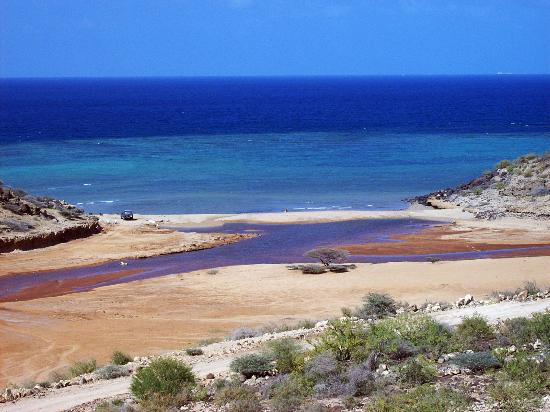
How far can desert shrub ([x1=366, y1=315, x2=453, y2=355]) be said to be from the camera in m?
12.3

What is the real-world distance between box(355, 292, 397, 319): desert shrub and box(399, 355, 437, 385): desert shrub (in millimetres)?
5440

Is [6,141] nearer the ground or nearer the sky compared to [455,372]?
nearer the sky

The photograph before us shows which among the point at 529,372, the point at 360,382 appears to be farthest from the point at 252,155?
the point at 529,372

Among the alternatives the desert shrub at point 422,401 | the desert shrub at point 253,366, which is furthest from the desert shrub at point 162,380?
the desert shrub at point 422,401

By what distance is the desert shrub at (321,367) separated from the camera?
11.5 m

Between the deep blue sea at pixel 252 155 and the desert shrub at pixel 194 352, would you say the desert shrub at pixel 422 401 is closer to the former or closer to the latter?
the desert shrub at pixel 194 352

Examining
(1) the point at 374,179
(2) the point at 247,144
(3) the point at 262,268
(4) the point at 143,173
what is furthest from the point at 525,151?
(3) the point at 262,268

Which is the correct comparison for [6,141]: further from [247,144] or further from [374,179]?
[374,179]

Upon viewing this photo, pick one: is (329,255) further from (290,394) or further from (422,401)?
(422,401)

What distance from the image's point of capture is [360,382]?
35.8 feet

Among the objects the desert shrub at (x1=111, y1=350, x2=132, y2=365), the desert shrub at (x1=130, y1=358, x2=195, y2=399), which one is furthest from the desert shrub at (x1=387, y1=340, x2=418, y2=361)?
the desert shrub at (x1=111, y1=350, x2=132, y2=365)

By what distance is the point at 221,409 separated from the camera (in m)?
10.8

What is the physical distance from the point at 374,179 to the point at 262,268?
25927mm

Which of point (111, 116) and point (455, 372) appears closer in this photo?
point (455, 372)
